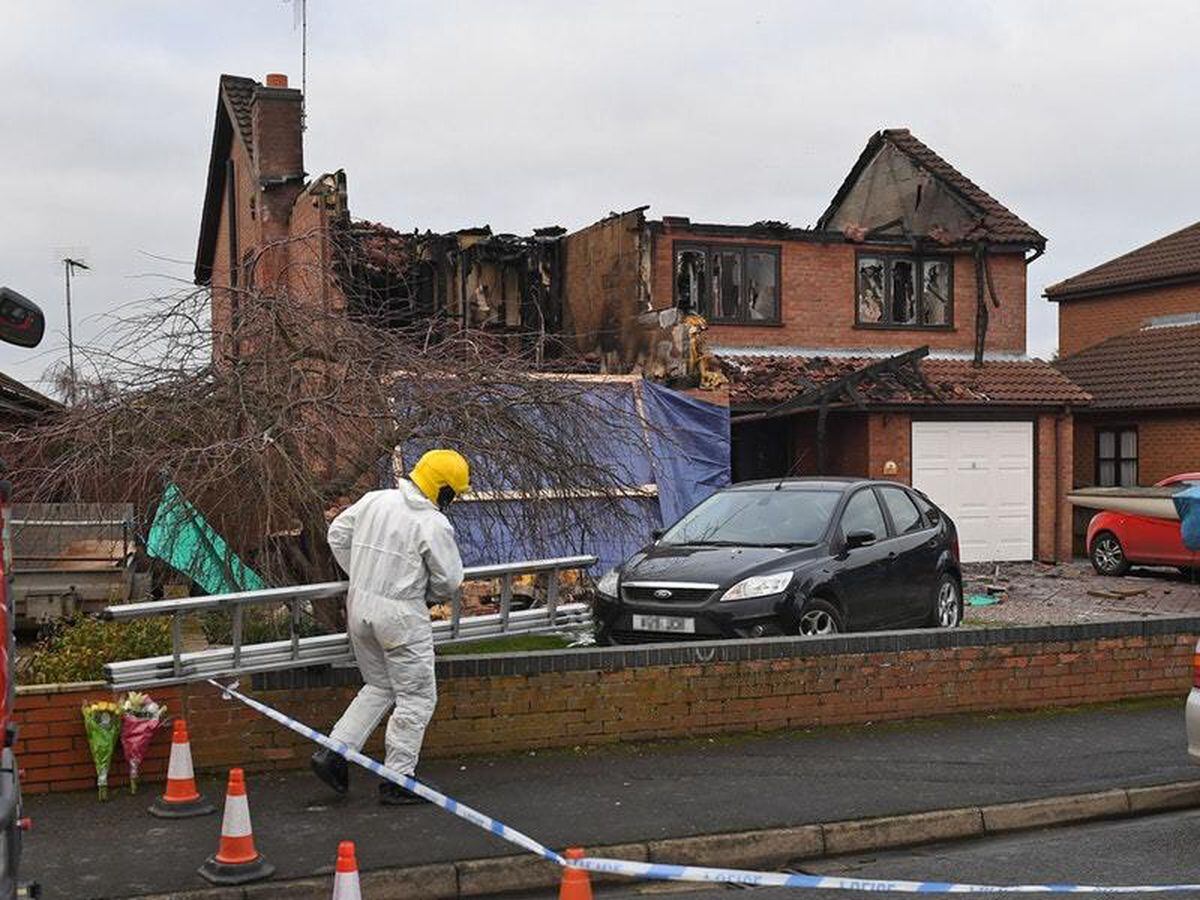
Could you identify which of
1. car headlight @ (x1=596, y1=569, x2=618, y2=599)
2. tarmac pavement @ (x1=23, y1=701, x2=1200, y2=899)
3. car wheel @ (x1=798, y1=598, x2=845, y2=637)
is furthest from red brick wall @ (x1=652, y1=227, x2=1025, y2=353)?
tarmac pavement @ (x1=23, y1=701, x2=1200, y2=899)

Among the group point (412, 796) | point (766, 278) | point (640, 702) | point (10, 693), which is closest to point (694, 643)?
point (640, 702)

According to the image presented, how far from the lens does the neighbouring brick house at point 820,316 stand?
2223 centimetres

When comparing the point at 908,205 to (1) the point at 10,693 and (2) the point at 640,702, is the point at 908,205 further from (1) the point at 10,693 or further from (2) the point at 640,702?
(1) the point at 10,693

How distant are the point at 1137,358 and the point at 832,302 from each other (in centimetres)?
780

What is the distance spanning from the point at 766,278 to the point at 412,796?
689 inches

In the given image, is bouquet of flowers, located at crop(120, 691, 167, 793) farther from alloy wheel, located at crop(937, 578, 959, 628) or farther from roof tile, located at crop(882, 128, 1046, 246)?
roof tile, located at crop(882, 128, 1046, 246)

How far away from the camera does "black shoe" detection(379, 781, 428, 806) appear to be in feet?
24.8

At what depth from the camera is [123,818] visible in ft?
23.9

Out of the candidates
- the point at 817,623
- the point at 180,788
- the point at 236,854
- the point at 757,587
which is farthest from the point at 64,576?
the point at 236,854

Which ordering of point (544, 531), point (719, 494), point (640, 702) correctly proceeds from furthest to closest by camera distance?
point (719, 494)
point (544, 531)
point (640, 702)

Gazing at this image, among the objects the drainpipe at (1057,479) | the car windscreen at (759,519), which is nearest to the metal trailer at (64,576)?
the car windscreen at (759,519)

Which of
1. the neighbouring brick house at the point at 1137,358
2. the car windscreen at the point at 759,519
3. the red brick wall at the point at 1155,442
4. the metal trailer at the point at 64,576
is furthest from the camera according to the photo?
the neighbouring brick house at the point at 1137,358

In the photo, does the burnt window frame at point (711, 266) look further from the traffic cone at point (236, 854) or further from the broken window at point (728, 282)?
the traffic cone at point (236, 854)

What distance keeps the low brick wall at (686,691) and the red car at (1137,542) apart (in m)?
10.2
